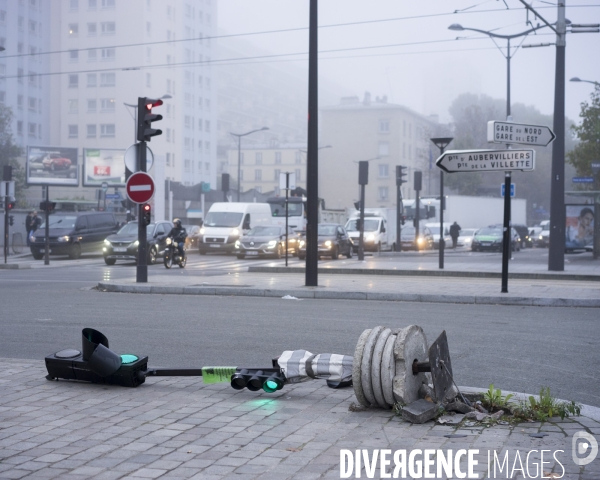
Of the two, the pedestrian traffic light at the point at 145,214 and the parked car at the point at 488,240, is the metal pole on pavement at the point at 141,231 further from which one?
the parked car at the point at 488,240

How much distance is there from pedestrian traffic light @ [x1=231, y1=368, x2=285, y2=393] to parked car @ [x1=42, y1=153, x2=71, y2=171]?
2274 inches

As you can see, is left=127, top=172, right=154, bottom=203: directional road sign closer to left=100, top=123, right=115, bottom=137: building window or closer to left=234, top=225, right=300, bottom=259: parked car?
left=234, top=225, right=300, bottom=259: parked car

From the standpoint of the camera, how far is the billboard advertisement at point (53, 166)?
60562 millimetres

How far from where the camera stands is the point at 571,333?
35.1 feet

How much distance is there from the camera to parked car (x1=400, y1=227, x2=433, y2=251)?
48.1 metres

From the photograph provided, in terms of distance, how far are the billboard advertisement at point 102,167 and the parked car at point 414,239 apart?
24532 mm

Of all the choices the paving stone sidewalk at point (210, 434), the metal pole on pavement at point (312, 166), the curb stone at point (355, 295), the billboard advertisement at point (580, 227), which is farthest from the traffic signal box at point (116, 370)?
the billboard advertisement at point (580, 227)

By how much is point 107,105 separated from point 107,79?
3215 millimetres

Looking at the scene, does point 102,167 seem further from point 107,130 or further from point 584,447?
point 584,447

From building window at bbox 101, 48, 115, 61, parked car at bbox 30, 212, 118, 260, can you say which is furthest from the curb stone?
building window at bbox 101, 48, 115, 61

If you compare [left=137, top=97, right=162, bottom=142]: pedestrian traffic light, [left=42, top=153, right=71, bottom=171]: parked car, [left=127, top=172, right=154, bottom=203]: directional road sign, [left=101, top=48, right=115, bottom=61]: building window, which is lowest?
[left=127, top=172, right=154, bottom=203]: directional road sign

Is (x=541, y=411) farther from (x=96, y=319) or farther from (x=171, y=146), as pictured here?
(x=171, y=146)

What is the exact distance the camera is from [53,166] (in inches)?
2414

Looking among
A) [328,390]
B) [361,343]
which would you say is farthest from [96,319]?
[361,343]
